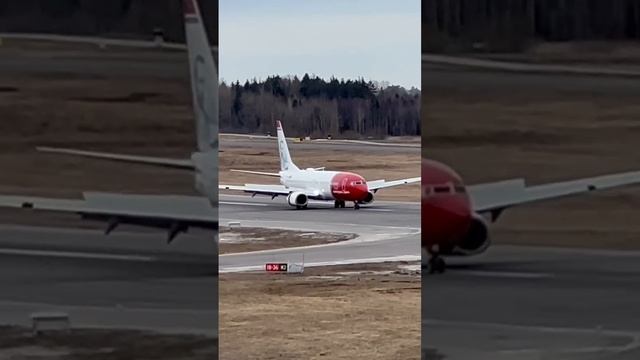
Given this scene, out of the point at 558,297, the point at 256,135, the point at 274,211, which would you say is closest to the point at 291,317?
the point at 558,297

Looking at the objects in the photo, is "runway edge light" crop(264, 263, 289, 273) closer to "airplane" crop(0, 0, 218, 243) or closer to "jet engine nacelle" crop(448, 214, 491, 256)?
"airplane" crop(0, 0, 218, 243)

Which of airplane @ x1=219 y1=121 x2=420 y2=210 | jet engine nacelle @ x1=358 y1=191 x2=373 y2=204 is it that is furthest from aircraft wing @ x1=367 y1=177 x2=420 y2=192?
jet engine nacelle @ x1=358 y1=191 x2=373 y2=204

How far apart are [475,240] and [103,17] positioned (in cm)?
153

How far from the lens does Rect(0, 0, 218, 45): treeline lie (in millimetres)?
3201

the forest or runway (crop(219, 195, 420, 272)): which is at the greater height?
the forest

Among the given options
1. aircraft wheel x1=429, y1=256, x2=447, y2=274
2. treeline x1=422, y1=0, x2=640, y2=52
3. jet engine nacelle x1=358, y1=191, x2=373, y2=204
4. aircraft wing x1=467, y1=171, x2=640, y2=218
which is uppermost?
treeline x1=422, y1=0, x2=640, y2=52

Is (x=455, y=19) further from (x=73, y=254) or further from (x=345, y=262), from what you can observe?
(x=345, y=262)

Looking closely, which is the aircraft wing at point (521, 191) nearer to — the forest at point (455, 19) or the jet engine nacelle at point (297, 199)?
the forest at point (455, 19)

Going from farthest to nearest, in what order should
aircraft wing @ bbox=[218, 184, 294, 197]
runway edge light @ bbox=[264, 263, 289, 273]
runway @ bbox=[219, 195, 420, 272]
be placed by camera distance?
aircraft wing @ bbox=[218, 184, 294, 197]
runway @ bbox=[219, 195, 420, 272]
runway edge light @ bbox=[264, 263, 289, 273]

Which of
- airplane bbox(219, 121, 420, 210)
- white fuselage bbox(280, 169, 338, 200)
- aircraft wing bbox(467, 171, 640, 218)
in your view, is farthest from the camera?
white fuselage bbox(280, 169, 338, 200)

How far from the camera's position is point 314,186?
72.0 feet

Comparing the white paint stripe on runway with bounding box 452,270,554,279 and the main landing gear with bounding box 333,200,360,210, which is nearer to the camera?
the white paint stripe on runway with bounding box 452,270,554,279

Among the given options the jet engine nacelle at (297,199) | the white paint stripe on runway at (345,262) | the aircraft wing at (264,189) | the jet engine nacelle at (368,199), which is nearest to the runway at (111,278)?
the white paint stripe on runway at (345,262)

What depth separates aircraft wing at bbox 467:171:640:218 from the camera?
317cm
